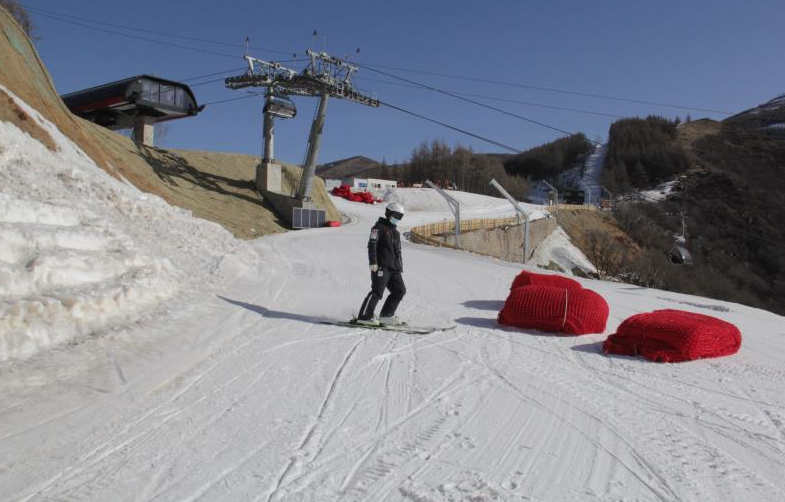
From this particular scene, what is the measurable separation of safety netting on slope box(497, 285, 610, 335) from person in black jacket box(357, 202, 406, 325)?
191 cm

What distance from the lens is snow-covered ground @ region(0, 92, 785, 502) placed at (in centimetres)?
325

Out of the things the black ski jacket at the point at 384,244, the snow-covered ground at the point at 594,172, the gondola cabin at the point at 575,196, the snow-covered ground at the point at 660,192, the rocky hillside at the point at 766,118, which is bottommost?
the black ski jacket at the point at 384,244

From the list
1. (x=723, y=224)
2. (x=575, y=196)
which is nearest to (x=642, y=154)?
(x=723, y=224)

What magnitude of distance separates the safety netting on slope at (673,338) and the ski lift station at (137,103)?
32.2m

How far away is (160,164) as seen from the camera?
29.6 meters

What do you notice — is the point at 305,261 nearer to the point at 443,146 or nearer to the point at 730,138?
the point at 443,146

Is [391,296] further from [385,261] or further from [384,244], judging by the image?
[384,244]

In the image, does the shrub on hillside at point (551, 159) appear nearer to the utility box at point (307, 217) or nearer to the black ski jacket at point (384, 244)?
the utility box at point (307, 217)

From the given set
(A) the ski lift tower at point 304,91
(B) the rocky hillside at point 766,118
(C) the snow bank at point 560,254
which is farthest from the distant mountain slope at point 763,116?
(A) the ski lift tower at point 304,91

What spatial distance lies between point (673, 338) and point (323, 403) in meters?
4.46

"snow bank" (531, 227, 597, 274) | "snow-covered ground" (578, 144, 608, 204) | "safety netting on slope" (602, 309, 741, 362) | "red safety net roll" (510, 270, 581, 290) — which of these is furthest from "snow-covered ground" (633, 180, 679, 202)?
"safety netting on slope" (602, 309, 741, 362)

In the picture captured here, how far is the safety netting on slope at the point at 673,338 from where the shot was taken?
6352mm

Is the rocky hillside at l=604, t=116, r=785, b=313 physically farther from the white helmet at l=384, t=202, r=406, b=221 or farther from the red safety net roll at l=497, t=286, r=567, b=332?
the white helmet at l=384, t=202, r=406, b=221

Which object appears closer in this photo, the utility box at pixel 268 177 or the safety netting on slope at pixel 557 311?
the safety netting on slope at pixel 557 311
